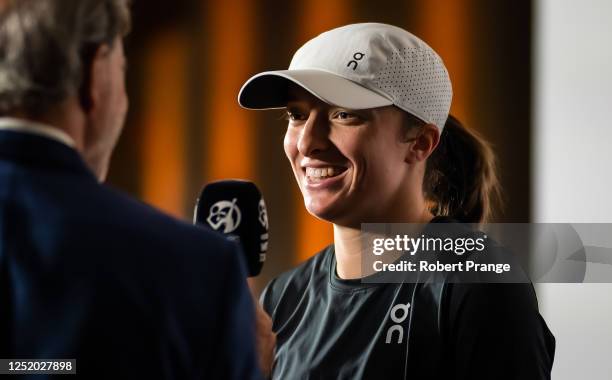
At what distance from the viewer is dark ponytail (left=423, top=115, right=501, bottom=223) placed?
1385mm

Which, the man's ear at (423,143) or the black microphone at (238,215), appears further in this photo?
the man's ear at (423,143)

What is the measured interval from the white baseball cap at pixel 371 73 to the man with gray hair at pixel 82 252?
0.54 m

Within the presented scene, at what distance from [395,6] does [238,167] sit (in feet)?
2.66

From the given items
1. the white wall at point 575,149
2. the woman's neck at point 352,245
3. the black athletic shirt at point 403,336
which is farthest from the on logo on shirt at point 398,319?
the white wall at point 575,149

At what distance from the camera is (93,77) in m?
0.75

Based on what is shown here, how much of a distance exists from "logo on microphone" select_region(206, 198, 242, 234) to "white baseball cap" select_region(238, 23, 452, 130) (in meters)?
0.25

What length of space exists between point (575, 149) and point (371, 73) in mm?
991

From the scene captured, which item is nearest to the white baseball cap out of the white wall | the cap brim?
the cap brim

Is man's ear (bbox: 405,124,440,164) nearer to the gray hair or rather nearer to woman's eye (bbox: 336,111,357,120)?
woman's eye (bbox: 336,111,357,120)

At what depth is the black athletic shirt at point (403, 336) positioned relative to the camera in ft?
3.56

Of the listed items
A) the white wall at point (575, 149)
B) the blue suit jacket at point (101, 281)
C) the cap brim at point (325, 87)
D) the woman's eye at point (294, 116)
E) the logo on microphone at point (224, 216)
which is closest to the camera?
the blue suit jacket at point (101, 281)

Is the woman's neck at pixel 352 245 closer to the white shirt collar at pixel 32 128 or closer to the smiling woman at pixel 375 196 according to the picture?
the smiling woman at pixel 375 196

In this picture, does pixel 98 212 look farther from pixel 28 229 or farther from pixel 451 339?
pixel 451 339

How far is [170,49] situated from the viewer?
3.03 metres
